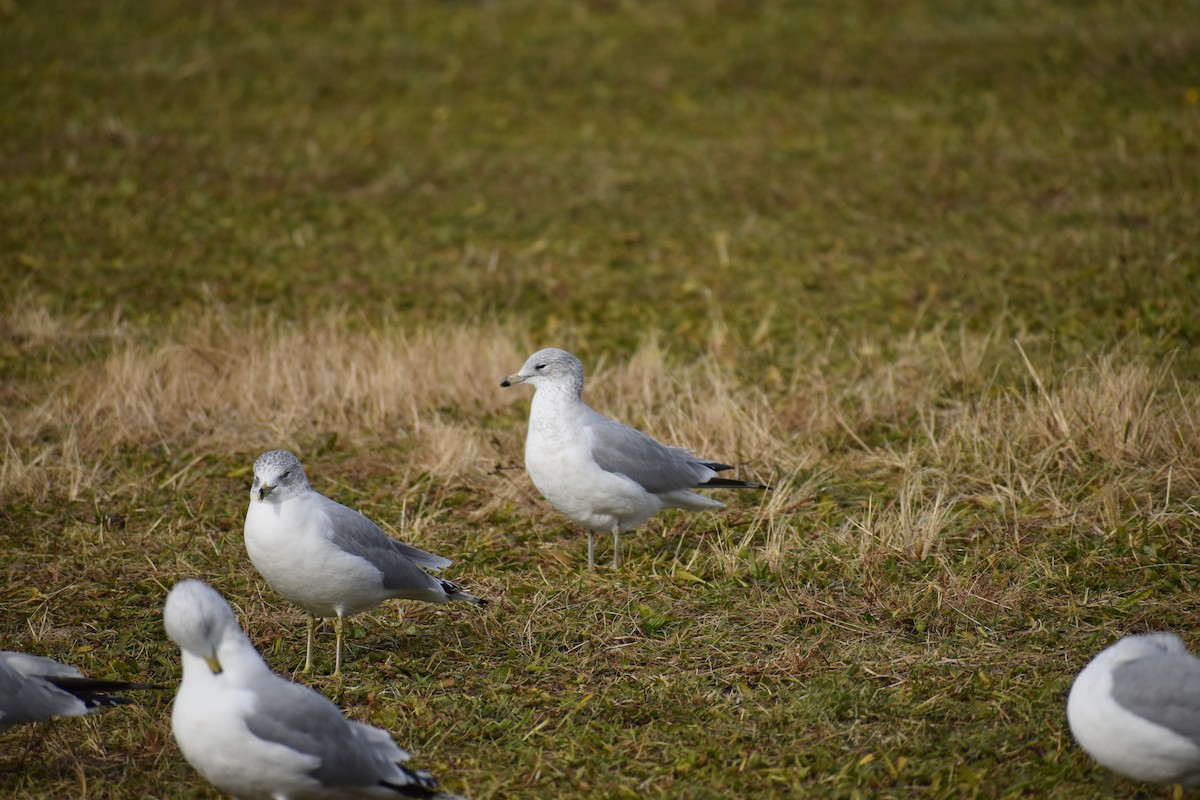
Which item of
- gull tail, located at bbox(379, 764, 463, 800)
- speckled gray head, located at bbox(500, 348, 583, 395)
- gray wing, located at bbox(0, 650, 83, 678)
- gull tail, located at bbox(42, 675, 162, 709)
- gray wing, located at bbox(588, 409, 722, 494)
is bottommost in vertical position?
gull tail, located at bbox(379, 764, 463, 800)

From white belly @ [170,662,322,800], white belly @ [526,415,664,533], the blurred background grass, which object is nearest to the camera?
white belly @ [170,662,322,800]

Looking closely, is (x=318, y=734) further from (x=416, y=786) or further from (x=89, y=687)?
(x=89, y=687)

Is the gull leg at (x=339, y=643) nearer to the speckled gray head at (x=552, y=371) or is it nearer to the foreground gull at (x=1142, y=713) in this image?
the speckled gray head at (x=552, y=371)

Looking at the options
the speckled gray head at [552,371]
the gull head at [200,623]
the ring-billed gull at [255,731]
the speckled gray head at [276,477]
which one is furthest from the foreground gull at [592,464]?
the gull head at [200,623]

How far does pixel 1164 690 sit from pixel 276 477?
10.8ft

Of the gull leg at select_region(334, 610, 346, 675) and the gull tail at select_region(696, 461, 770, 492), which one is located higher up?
the gull tail at select_region(696, 461, 770, 492)

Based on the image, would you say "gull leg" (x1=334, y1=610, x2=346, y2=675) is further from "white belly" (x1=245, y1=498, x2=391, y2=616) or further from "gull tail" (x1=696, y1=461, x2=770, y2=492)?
"gull tail" (x1=696, y1=461, x2=770, y2=492)

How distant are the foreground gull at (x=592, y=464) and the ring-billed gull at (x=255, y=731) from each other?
80.0 inches

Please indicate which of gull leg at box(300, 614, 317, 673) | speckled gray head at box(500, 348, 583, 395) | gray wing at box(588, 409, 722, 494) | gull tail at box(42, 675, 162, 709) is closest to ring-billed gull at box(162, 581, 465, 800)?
gull tail at box(42, 675, 162, 709)

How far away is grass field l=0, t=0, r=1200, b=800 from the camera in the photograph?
4.72m

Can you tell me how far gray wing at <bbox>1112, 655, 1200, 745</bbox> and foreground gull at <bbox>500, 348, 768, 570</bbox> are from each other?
2280 mm

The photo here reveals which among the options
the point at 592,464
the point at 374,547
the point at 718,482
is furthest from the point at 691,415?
the point at 374,547

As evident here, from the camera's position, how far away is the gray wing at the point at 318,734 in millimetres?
3676

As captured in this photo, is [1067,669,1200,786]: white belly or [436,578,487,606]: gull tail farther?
[436,578,487,606]: gull tail
